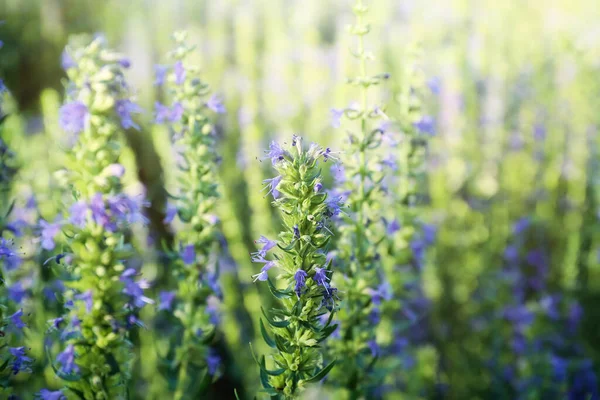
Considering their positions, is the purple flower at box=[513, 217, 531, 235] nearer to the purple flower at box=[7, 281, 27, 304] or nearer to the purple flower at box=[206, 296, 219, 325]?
the purple flower at box=[206, 296, 219, 325]

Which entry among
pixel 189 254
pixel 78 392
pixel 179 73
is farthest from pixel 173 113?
pixel 78 392

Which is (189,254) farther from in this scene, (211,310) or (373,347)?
(373,347)

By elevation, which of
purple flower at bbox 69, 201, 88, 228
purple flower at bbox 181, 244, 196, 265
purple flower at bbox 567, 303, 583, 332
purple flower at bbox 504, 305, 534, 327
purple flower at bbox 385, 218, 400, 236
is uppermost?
purple flower at bbox 69, 201, 88, 228

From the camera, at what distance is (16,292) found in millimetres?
2402

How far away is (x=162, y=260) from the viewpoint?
190 inches

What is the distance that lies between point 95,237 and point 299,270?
2.53 ft

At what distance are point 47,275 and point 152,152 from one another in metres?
3.61

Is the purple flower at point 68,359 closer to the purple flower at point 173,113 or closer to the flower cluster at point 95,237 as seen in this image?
the flower cluster at point 95,237

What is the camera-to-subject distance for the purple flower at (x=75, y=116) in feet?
6.27

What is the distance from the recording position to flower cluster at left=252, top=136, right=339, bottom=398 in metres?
1.71

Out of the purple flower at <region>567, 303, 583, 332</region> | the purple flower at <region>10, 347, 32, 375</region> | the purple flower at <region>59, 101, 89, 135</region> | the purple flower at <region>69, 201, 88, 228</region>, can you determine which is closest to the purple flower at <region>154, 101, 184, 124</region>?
the purple flower at <region>59, 101, 89, 135</region>

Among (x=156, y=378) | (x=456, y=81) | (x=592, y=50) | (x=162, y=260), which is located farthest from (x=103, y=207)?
(x=592, y=50)

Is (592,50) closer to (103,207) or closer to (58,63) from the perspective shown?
(103,207)

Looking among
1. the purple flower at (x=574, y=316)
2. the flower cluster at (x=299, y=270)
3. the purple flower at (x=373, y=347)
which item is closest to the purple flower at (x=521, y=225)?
the purple flower at (x=574, y=316)
